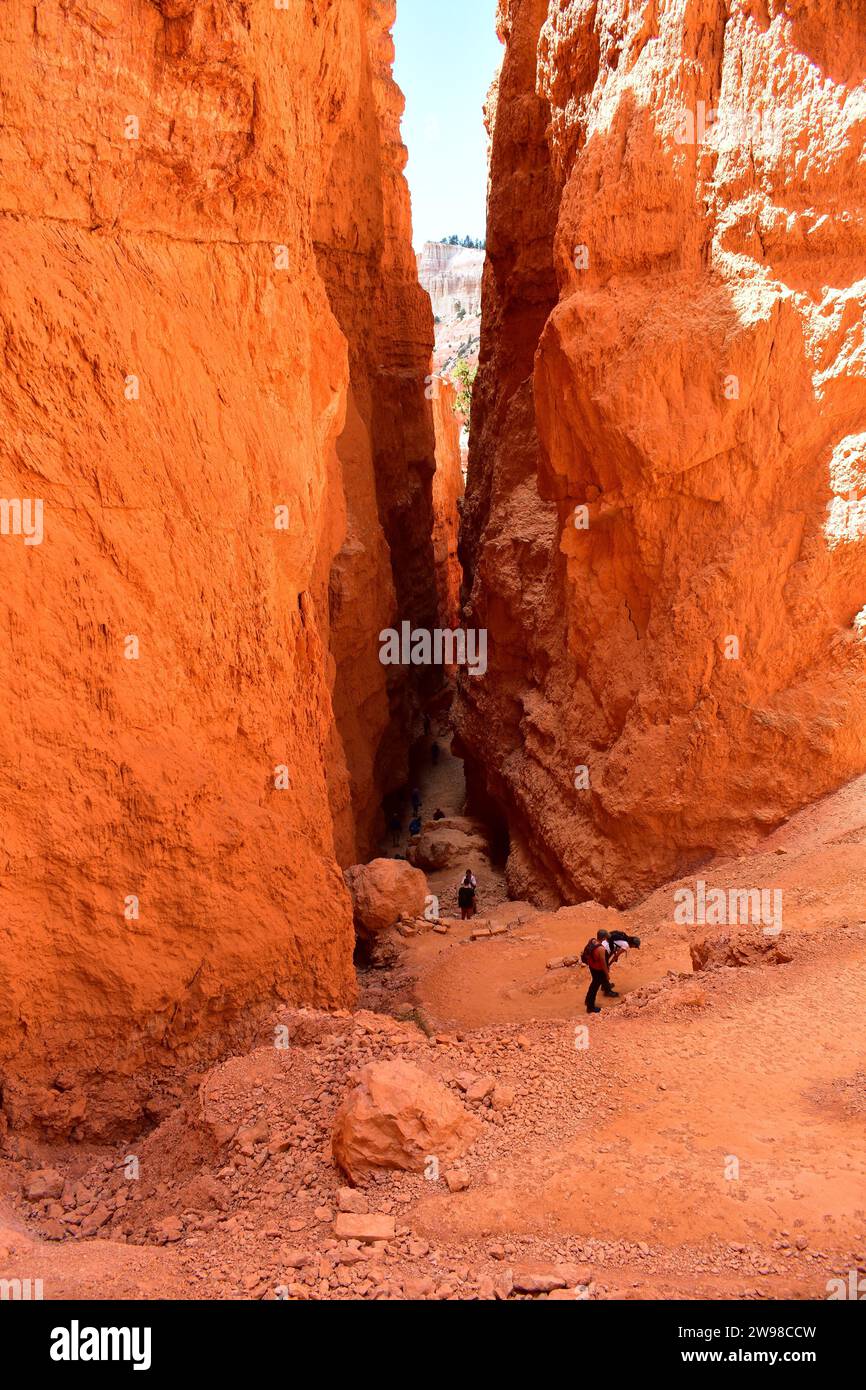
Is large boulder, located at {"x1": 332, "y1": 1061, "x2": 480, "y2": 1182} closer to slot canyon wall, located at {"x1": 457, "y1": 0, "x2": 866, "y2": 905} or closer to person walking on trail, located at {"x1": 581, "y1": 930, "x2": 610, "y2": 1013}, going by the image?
person walking on trail, located at {"x1": 581, "y1": 930, "x2": 610, "y2": 1013}

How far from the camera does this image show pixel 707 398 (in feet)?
36.8

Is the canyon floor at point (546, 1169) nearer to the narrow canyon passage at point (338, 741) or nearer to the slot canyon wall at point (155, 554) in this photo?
the narrow canyon passage at point (338, 741)

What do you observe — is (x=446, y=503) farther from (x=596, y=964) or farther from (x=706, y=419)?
(x=596, y=964)

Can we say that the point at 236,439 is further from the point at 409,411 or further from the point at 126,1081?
the point at 409,411

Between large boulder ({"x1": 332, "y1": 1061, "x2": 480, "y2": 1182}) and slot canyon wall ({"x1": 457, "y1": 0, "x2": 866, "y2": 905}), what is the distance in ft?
23.7

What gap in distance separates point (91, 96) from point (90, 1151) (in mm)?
7261

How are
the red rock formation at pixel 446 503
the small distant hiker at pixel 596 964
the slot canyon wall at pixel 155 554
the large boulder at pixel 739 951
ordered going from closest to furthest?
the slot canyon wall at pixel 155 554, the large boulder at pixel 739 951, the small distant hiker at pixel 596 964, the red rock formation at pixel 446 503

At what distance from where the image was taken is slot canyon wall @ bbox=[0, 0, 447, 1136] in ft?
20.4

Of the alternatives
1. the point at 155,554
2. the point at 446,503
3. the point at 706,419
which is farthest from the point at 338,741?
the point at 446,503

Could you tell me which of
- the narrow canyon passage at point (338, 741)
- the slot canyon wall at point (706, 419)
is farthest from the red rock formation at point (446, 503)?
the slot canyon wall at point (706, 419)

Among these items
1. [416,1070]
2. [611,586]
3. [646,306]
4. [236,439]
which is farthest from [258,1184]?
[646,306]

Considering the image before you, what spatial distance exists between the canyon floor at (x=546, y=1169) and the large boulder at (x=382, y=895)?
5238 millimetres

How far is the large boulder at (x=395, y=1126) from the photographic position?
201 inches

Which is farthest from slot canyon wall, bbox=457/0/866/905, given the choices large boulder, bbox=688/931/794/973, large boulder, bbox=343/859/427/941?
large boulder, bbox=688/931/794/973
